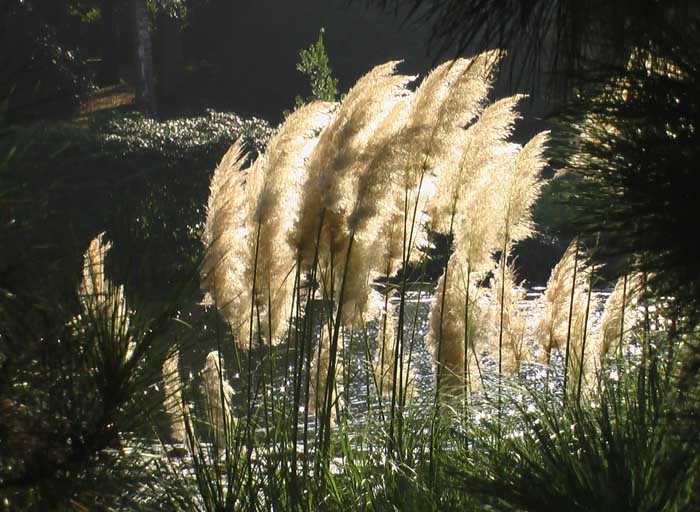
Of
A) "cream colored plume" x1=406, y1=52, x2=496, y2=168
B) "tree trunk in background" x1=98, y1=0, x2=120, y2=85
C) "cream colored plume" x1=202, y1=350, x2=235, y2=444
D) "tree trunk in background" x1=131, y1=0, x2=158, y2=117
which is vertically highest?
"tree trunk in background" x1=98, y1=0, x2=120, y2=85

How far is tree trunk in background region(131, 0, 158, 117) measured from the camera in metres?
26.4

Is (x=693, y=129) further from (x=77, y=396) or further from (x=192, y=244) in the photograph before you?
(x=192, y=244)

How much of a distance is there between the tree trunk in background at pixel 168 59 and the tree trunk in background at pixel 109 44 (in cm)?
149

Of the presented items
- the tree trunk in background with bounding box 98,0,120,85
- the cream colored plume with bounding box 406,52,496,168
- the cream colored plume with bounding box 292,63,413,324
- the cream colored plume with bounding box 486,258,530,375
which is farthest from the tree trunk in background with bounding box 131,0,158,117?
the cream colored plume with bounding box 406,52,496,168

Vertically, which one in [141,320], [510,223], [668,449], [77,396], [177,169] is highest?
[177,169]

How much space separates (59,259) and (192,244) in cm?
1254

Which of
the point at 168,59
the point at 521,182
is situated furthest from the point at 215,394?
the point at 168,59

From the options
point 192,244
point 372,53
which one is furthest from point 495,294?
point 372,53

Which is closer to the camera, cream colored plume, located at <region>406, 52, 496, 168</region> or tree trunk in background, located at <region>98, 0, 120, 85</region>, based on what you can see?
cream colored plume, located at <region>406, 52, 496, 168</region>

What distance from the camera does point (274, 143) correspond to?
3.86 meters

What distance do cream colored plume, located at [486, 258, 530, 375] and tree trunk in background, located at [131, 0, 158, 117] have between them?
76.1 feet

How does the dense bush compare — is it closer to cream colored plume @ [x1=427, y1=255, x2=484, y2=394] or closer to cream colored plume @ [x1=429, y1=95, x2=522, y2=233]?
cream colored plume @ [x1=427, y1=255, x2=484, y2=394]

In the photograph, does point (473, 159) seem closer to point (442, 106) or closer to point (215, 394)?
point (442, 106)

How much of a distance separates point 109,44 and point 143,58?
5524mm
